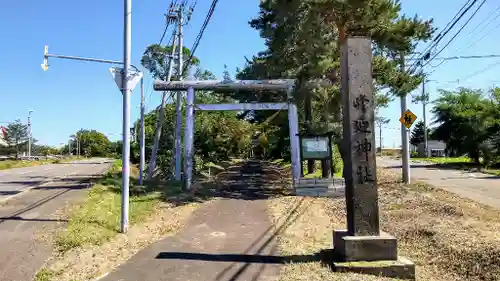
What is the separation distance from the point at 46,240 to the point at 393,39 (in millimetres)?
13037

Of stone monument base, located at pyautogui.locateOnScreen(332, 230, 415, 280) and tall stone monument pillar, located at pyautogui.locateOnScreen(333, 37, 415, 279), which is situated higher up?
tall stone monument pillar, located at pyautogui.locateOnScreen(333, 37, 415, 279)

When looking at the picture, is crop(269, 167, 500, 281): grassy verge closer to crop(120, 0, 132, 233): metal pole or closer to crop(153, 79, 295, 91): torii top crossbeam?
crop(120, 0, 132, 233): metal pole

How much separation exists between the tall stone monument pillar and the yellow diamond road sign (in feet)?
33.4

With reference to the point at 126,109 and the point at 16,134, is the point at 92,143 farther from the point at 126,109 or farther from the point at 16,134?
the point at 126,109

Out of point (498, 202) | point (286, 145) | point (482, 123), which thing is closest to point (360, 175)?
point (498, 202)

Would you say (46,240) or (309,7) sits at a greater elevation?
(309,7)

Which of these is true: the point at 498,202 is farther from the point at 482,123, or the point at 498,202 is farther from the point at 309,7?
the point at 482,123

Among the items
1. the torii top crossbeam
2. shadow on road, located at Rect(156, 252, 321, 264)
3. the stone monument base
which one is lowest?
shadow on road, located at Rect(156, 252, 321, 264)

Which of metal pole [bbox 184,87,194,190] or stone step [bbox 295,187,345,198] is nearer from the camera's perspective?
stone step [bbox 295,187,345,198]

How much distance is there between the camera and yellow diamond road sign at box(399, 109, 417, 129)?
1677 cm

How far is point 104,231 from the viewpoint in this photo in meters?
9.00

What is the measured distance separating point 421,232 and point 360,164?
9.42 feet

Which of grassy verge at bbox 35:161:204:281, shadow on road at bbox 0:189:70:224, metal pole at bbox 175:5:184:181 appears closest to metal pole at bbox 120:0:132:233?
grassy verge at bbox 35:161:204:281

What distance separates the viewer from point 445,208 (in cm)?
1141
